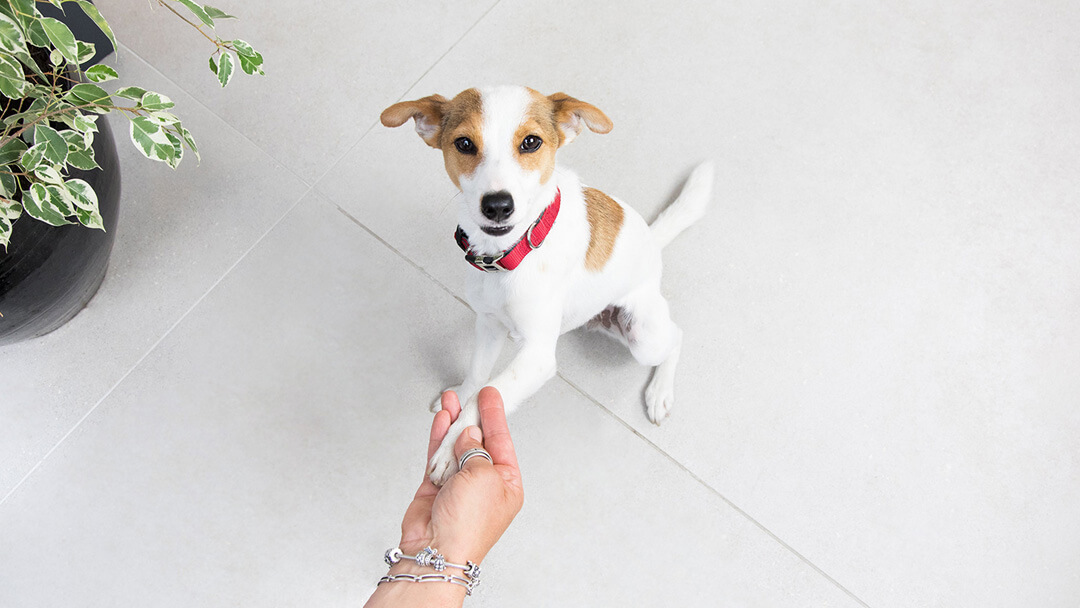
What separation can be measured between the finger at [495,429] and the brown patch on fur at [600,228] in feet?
1.27

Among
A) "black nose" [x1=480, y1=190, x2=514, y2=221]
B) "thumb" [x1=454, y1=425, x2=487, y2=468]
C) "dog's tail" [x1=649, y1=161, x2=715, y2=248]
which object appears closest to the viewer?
"black nose" [x1=480, y1=190, x2=514, y2=221]

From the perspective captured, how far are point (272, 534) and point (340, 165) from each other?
115 cm

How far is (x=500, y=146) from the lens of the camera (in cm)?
139

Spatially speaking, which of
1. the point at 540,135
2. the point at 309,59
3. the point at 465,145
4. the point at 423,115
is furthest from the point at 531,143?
the point at 309,59

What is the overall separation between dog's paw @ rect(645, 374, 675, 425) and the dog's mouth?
0.87 m

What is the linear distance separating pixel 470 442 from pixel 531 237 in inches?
17.7

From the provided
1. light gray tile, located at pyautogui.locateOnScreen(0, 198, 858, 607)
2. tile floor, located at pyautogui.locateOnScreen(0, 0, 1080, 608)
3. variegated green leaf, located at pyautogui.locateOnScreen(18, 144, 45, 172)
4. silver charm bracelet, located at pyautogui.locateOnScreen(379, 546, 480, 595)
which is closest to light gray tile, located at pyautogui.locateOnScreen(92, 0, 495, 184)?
tile floor, located at pyautogui.locateOnScreen(0, 0, 1080, 608)

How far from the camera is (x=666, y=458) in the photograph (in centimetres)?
209

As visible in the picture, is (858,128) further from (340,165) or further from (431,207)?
(340,165)

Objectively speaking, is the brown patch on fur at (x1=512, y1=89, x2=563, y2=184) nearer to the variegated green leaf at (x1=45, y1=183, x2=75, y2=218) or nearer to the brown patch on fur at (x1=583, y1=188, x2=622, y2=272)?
the brown patch on fur at (x1=583, y1=188, x2=622, y2=272)

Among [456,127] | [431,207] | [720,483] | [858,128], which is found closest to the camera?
[456,127]

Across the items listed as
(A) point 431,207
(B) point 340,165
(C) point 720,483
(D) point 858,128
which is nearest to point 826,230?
(D) point 858,128

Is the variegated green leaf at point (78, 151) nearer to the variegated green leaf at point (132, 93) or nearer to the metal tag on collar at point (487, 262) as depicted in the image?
the variegated green leaf at point (132, 93)

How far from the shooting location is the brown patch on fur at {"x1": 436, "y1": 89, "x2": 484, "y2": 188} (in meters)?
1.39
